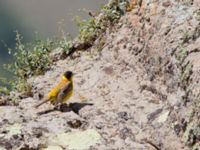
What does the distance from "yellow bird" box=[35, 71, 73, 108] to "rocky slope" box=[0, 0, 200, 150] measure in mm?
123

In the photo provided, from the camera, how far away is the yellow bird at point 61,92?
9.93 metres

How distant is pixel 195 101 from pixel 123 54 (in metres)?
2.54

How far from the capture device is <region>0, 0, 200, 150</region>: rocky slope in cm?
860

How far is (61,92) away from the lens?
1002cm

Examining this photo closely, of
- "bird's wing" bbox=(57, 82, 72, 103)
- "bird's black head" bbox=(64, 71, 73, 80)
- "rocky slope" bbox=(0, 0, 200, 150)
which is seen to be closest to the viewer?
"rocky slope" bbox=(0, 0, 200, 150)

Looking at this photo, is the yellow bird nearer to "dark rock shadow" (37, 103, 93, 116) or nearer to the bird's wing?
the bird's wing

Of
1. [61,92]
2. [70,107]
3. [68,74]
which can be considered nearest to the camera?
[70,107]

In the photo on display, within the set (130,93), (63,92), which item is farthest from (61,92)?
(130,93)

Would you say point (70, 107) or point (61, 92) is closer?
point (70, 107)

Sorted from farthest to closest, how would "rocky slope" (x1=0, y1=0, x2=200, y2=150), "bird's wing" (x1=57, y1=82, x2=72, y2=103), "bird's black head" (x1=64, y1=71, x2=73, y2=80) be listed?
"bird's black head" (x1=64, y1=71, x2=73, y2=80), "bird's wing" (x1=57, y1=82, x2=72, y2=103), "rocky slope" (x1=0, y1=0, x2=200, y2=150)

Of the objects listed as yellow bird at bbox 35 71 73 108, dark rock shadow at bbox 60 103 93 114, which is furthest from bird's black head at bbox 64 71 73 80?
dark rock shadow at bbox 60 103 93 114

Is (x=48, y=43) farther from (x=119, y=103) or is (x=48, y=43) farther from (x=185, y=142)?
(x=185, y=142)

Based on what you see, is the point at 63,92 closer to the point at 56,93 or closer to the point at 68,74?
the point at 56,93

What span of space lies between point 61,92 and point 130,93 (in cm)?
107
